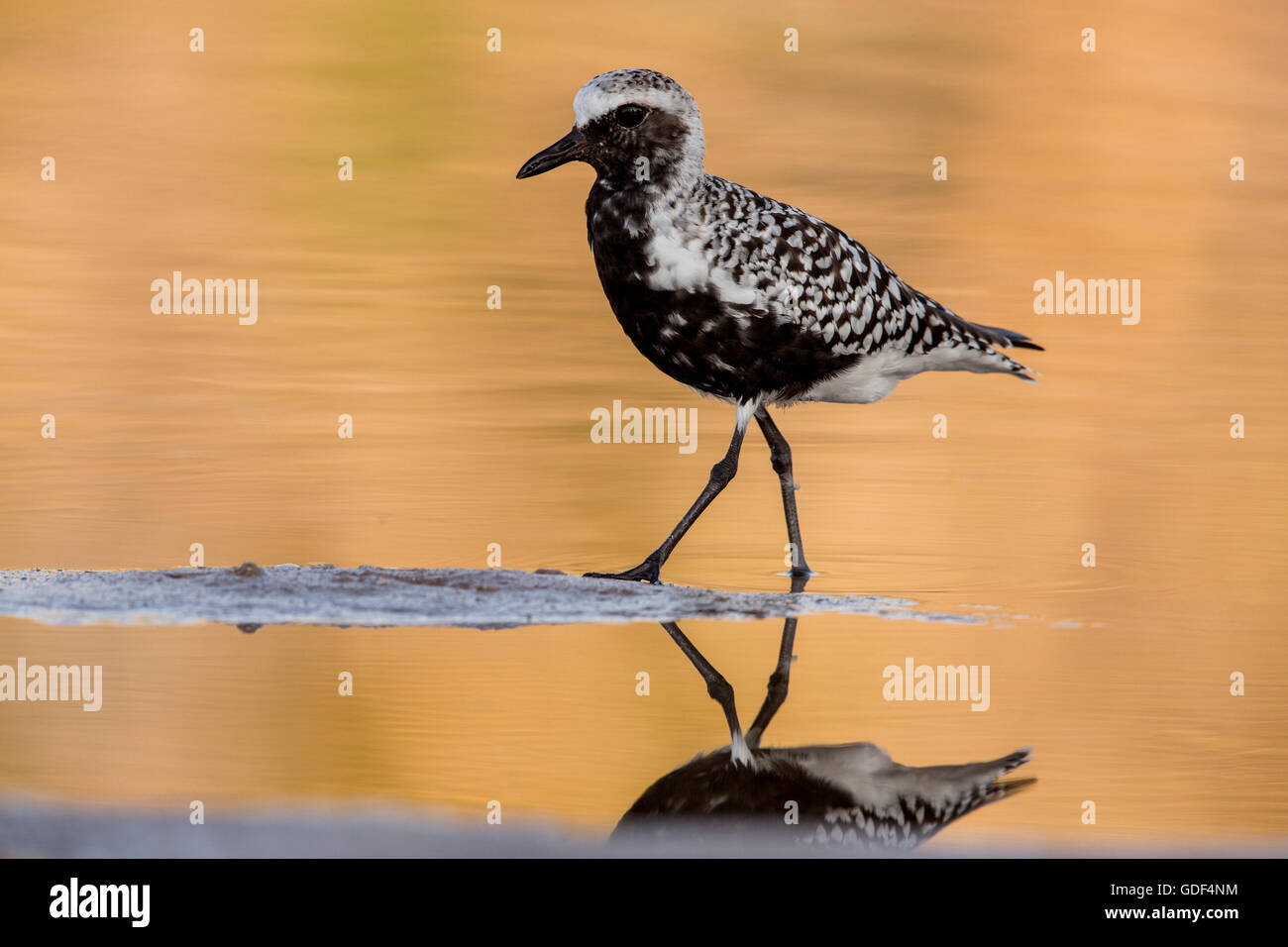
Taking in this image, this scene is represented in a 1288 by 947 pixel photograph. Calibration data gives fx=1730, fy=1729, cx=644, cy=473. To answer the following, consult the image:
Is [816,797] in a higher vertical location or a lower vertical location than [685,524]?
lower

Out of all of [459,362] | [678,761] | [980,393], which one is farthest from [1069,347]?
[678,761]

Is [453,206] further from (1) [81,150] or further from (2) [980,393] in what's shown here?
(2) [980,393]

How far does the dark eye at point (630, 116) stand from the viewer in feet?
22.8

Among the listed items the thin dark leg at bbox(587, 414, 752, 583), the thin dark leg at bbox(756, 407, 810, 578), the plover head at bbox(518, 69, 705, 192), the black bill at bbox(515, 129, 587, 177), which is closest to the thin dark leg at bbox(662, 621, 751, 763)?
the thin dark leg at bbox(587, 414, 752, 583)

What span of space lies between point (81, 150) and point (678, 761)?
1121cm

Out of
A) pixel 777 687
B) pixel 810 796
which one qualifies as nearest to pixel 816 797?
pixel 810 796

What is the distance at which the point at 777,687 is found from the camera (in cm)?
549

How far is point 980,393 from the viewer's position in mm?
11094

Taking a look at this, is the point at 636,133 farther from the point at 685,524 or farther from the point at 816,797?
the point at 816,797

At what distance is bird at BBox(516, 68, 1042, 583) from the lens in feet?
22.6

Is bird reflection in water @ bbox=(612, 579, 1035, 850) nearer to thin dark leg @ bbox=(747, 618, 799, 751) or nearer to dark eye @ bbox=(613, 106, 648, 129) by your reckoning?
thin dark leg @ bbox=(747, 618, 799, 751)

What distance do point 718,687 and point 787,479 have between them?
2180mm

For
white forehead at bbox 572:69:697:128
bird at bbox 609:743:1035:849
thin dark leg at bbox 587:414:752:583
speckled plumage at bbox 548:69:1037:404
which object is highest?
white forehead at bbox 572:69:697:128

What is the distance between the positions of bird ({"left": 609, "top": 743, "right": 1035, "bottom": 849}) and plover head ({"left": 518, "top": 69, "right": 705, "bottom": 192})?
2852mm
